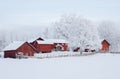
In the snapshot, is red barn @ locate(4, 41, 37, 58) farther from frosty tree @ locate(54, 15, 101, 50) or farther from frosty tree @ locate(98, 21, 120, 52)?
frosty tree @ locate(98, 21, 120, 52)

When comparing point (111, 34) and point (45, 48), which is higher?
point (111, 34)

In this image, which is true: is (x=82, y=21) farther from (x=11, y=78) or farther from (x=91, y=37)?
(x=11, y=78)

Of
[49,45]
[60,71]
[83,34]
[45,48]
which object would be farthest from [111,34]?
[60,71]

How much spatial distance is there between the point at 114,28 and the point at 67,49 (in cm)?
4064

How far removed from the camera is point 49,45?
75062mm

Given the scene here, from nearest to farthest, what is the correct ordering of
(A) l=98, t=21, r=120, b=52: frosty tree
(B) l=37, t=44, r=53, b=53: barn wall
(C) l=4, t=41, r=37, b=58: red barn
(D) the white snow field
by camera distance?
1. (D) the white snow field
2. (C) l=4, t=41, r=37, b=58: red barn
3. (B) l=37, t=44, r=53, b=53: barn wall
4. (A) l=98, t=21, r=120, b=52: frosty tree

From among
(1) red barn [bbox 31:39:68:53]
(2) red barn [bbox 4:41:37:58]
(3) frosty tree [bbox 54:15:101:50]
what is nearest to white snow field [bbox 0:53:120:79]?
(2) red barn [bbox 4:41:37:58]

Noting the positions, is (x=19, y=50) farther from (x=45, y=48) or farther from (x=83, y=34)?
(x=83, y=34)

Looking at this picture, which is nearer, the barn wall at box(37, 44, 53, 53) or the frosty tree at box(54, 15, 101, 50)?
the frosty tree at box(54, 15, 101, 50)

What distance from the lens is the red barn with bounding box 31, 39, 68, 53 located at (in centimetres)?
7358

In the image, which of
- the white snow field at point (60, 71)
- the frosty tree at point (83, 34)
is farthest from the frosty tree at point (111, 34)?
the white snow field at point (60, 71)

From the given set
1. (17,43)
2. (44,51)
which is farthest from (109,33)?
(17,43)

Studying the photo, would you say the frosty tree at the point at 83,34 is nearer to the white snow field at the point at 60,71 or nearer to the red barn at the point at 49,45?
the red barn at the point at 49,45

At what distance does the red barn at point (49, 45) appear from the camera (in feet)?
241
